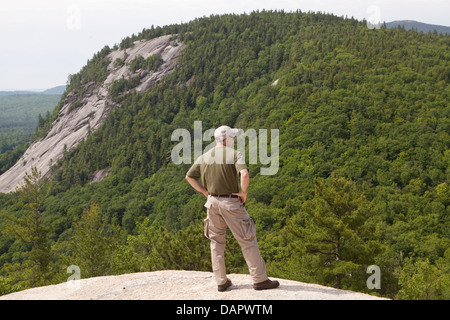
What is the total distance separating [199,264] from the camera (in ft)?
62.4

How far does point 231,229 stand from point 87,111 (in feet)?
514

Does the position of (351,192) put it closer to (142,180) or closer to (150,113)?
(142,180)

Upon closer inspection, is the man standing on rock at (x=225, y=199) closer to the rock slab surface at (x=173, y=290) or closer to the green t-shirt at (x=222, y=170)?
the green t-shirt at (x=222, y=170)

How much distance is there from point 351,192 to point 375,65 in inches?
3648

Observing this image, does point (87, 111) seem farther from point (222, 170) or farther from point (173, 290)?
point (222, 170)

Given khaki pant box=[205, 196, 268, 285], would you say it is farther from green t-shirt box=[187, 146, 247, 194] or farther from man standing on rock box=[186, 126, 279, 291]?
green t-shirt box=[187, 146, 247, 194]

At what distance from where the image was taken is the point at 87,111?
152000 mm

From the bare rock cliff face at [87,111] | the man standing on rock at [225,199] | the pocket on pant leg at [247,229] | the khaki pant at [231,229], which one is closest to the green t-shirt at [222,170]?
the man standing on rock at [225,199]

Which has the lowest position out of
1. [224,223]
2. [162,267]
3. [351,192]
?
[162,267]

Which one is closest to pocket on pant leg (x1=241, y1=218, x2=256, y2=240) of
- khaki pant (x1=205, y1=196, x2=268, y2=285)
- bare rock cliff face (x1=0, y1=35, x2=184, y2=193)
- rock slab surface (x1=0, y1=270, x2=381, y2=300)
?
khaki pant (x1=205, y1=196, x2=268, y2=285)

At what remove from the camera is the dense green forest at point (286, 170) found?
71.2 ft

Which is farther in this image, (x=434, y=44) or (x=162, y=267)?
(x=434, y=44)

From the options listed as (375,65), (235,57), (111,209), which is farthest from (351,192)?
(235,57)
